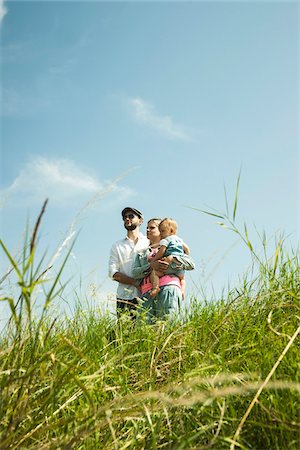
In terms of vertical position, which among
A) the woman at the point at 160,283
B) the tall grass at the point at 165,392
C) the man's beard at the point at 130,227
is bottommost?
the tall grass at the point at 165,392

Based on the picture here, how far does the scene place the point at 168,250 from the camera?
234 inches

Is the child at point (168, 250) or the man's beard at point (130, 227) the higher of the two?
the man's beard at point (130, 227)

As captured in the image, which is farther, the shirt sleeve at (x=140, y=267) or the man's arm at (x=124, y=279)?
the man's arm at (x=124, y=279)

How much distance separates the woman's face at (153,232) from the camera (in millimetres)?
6846

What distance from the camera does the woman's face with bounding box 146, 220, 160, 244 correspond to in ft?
22.5

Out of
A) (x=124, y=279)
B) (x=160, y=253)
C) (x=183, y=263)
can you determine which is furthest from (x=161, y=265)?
(x=124, y=279)

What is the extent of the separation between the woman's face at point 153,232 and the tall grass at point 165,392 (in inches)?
139

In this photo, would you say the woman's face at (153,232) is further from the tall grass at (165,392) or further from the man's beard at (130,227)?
the tall grass at (165,392)

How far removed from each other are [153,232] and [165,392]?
15.6 feet

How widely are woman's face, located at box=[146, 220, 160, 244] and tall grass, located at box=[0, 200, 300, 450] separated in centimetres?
352

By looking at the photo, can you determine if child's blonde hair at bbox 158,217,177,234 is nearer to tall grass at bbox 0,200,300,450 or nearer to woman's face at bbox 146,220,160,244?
woman's face at bbox 146,220,160,244

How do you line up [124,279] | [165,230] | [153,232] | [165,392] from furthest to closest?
[153,232], [124,279], [165,230], [165,392]

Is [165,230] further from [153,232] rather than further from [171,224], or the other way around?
[153,232]

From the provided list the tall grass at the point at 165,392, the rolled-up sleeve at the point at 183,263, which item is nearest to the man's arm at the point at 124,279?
the rolled-up sleeve at the point at 183,263
